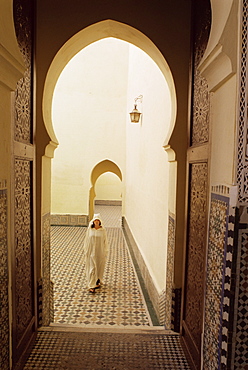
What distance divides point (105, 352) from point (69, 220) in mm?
6968

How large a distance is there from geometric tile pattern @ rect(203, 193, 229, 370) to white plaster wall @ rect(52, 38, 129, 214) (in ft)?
24.4

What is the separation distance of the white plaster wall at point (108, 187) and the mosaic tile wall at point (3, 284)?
14310mm

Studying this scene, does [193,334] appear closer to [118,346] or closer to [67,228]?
[118,346]

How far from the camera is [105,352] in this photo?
204cm

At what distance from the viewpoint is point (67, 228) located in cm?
862

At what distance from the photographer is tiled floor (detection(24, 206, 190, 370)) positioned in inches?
76.5

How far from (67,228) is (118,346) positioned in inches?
263

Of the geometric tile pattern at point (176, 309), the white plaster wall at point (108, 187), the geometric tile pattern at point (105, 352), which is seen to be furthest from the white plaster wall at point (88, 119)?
the white plaster wall at point (108, 187)

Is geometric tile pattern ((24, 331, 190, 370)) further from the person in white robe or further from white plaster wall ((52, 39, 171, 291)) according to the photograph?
white plaster wall ((52, 39, 171, 291))

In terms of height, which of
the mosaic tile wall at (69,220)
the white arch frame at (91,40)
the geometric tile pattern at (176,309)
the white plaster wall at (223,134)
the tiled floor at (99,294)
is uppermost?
the white arch frame at (91,40)

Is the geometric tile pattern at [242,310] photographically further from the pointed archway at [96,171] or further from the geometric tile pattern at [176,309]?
the pointed archway at [96,171]

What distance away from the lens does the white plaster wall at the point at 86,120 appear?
8641 mm

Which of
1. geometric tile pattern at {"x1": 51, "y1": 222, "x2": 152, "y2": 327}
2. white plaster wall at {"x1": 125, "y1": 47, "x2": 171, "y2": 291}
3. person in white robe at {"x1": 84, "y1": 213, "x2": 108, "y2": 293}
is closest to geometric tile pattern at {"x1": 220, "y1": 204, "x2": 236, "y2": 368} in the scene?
white plaster wall at {"x1": 125, "y1": 47, "x2": 171, "y2": 291}

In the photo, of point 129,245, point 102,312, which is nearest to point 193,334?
point 102,312
